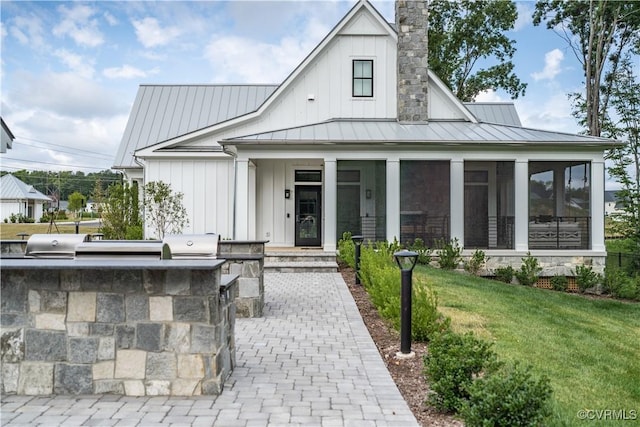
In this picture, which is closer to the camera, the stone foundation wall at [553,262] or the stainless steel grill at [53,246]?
the stainless steel grill at [53,246]

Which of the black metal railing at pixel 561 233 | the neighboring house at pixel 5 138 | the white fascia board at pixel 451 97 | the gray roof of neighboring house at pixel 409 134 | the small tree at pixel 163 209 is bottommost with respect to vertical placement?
the black metal railing at pixel 561 233

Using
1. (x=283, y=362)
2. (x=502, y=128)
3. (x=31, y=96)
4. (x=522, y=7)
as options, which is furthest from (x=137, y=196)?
(x=522, y=7)

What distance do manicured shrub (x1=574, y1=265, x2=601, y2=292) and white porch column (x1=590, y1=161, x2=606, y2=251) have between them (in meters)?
1.01

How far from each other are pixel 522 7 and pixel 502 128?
15487mm

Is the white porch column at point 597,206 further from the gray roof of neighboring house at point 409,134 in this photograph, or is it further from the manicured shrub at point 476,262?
the manicured shrub at point 476,262

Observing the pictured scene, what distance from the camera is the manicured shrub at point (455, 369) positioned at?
3877 millimetres

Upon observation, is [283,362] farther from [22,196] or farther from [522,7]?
[22,196]


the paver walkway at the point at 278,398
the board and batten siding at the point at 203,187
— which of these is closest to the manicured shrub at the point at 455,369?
the paver walkway at the point at 278,398

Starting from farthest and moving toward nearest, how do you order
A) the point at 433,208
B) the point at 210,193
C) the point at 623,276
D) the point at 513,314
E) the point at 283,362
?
1. the point at 210,193
2. the point at 433,208
3. the point at 623,276
4. the point at 513,314
5. the point at 283,362

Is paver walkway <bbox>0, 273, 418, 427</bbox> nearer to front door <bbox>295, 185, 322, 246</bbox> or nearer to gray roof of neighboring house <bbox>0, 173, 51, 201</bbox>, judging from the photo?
front door <bbox>295, 185, 322, 246</bbox>

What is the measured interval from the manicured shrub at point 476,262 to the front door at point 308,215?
481 centimetres

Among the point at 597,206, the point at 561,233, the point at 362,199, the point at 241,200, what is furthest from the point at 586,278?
the point at 241,200

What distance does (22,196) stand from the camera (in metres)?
50.5

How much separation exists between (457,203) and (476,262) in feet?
5.67
